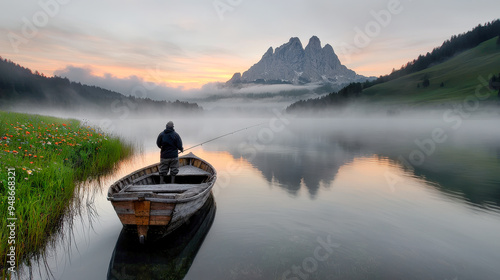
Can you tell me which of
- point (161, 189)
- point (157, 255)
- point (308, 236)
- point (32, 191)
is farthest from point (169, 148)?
point (308, 236)

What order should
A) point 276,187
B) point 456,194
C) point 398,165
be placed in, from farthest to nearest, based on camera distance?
point 398,165, point 276,187, point 456,194

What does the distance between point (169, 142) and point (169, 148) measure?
1.35ft

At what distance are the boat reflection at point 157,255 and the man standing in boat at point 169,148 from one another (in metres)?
4.43

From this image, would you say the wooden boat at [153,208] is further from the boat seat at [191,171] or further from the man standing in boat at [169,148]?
the boat seat at [191,171]

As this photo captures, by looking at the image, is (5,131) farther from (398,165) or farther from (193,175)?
(398,165)

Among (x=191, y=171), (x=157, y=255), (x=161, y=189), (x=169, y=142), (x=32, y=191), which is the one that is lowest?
(x=157, y=255)

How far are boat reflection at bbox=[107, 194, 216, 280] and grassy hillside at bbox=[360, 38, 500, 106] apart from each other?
161706 millimetres

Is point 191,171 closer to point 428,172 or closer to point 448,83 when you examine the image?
point 428,172

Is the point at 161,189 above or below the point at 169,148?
below

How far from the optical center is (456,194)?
16.5m

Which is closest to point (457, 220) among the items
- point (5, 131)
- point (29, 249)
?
point (29, 249)

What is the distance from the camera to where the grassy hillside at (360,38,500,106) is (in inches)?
5753

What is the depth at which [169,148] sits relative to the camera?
13914 mm

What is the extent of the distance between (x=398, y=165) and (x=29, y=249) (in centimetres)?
2878
